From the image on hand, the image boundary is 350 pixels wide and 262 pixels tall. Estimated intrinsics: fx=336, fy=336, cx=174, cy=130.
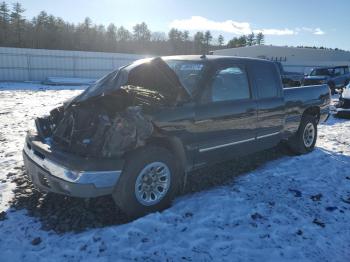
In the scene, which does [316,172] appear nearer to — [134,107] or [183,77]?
[183,77]

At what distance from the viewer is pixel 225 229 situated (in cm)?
380

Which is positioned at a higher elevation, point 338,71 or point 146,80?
point 338,71

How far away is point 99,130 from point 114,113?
0.36 meters

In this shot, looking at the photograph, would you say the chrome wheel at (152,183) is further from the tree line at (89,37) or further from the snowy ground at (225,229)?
the tree line at (89,37)

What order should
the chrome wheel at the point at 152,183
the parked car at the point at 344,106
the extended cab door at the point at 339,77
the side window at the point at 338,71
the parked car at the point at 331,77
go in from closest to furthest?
1. the chrome wheel at the point at 152,183
2. the parked car at the point at 344,106
3. the parked car at the point at 331,77
4. the extended cab door at the point at 339,77
5. the side window at the point at 338,71

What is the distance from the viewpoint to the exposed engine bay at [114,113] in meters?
3.75

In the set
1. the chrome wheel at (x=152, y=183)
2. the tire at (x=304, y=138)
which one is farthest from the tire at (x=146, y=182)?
the tire at (x=304, y=138)

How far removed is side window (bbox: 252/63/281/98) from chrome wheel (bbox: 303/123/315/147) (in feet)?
5.10

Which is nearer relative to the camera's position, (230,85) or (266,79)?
(230,85)

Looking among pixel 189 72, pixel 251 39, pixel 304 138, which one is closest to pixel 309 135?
pixel 304 138

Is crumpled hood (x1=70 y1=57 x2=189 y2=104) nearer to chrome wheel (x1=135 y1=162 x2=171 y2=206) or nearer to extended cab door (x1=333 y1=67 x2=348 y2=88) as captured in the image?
chrome wheel (x1=135 y1=162 x2=171 y2=206)

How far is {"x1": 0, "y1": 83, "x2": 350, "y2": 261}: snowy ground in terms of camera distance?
10.9 feet

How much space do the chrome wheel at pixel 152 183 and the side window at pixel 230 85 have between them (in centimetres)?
129

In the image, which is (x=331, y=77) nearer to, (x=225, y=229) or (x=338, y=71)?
(x=338, y=71)
